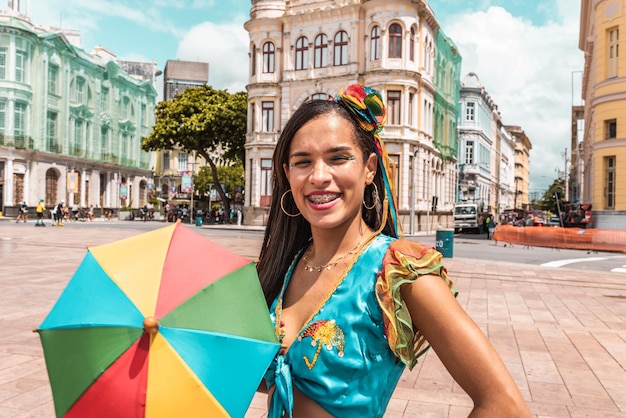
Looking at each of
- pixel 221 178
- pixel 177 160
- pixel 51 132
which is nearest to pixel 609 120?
pixel 51 132

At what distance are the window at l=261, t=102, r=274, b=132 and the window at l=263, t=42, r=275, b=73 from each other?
2268 mm

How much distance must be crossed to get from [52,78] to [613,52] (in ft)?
136

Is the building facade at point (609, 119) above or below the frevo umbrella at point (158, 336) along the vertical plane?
above

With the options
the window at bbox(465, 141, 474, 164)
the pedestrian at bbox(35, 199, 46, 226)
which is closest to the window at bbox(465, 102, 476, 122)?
the window at bbox(465, 141, 474, 164)

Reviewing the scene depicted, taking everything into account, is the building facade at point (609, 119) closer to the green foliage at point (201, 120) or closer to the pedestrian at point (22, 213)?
the green foliage at point (201, 120)

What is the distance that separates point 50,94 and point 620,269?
44.7 metres

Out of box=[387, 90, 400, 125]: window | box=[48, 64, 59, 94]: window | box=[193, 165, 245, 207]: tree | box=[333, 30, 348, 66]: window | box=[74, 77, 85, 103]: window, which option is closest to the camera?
box=[387, 90, 400, 125]: window

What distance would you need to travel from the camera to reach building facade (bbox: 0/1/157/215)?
43.4 m

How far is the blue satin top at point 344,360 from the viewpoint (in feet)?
4.95

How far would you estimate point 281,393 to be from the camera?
1.55 metres

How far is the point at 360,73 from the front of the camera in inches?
1368

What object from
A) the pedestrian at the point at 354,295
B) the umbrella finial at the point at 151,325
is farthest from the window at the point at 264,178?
the umbrella finial at the point at 151,325

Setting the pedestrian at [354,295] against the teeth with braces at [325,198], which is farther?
the teeth with braces at [325,198]

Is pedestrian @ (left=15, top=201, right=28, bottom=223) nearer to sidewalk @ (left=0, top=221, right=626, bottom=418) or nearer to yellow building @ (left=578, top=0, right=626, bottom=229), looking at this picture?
sidewalk @ (left=0, top=221, right=626, bottom=418)
